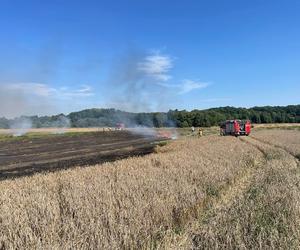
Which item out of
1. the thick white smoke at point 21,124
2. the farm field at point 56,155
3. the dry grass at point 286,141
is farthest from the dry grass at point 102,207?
the thick white smoke at point 21,124

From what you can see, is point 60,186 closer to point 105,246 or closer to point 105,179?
point 105,179

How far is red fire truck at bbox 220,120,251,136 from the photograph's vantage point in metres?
63.2

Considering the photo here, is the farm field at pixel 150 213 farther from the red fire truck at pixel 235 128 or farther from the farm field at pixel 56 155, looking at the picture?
the red fire truck at pixel 235 128

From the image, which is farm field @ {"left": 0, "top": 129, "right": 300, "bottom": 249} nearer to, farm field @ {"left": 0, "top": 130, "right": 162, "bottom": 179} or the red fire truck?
farm field @ {"left": 0, "top": 130, "right": 162, "bottom": 179}

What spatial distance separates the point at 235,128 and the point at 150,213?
5548cm

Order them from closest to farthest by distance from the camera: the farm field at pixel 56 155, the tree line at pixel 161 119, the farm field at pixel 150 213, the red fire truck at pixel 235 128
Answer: the farm field at pixel 150 213 < the farm field at pixel 56 155 < the red fire truck at pixel 235 128 < the tree line at pixel 161 119

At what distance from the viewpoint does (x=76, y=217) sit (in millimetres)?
8680

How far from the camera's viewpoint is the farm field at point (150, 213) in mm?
7109

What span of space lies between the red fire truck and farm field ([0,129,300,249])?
49278 mm

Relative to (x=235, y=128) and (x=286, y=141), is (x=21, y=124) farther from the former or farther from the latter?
(x=286, y=141)

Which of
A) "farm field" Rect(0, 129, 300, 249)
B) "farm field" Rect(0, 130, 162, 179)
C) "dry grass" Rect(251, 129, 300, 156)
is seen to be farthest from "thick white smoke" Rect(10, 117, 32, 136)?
"farm field" Rect(0, 129, 300, 249)

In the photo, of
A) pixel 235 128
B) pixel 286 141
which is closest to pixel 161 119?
pixel 235 128

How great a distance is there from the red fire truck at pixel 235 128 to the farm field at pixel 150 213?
162 feet

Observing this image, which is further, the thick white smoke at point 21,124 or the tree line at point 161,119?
the tree line at point 161,119
